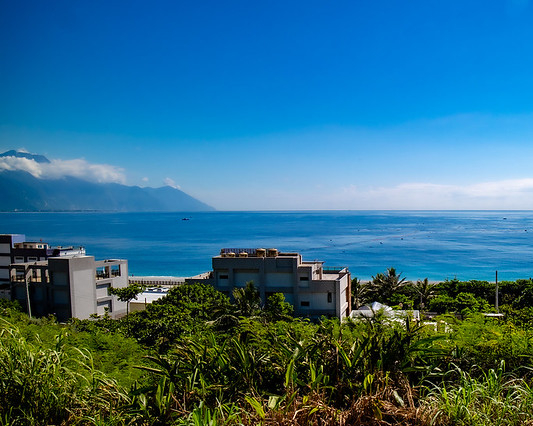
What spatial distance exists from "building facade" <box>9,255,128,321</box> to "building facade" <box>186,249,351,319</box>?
7.27 meters

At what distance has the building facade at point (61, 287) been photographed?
2780cm

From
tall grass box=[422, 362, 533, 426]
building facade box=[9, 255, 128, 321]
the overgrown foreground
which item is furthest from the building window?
tall grass box=[422, 362, 533, 426]

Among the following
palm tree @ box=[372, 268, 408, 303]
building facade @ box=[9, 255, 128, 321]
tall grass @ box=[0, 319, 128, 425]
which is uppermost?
tall grass @ box=[0, 319, 128, 425]

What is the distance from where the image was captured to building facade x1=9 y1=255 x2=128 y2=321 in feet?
91.2

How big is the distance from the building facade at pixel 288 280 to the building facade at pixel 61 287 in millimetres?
7266

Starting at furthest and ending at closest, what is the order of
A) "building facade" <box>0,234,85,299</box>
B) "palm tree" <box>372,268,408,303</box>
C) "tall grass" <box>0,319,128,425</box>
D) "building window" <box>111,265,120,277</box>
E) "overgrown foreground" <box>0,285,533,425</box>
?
"building facade" <box>0,234,85,299</box> < "palm tree" <box>372,268,408,303</box> < "building window" <box>111,265,120,277</box> < "tall grass" <box>0,319,128,425</box> < "overgrown foreground" <box>0,285,533,425</box>

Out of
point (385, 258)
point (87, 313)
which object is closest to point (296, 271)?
point (87, 313)

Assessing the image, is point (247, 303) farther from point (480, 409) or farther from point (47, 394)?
point (480, 409)

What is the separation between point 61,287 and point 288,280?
15.1 meters

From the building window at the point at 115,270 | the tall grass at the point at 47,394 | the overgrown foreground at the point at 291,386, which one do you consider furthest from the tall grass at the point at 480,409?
the building window at the point at 115,270

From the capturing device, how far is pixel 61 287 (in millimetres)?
28000

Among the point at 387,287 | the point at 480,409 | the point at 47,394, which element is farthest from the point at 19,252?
the point at 480,409

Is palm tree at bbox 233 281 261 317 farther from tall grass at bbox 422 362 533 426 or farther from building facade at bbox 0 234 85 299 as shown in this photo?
building facade at bbox 0 234 85 299

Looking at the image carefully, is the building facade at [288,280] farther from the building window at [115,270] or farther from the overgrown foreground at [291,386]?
the overgrown foreground at [291,386]
